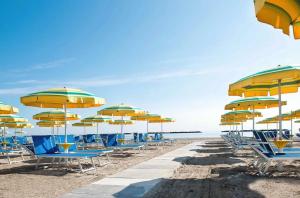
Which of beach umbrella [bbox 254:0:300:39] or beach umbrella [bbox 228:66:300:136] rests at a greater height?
beach umbrella [bbox 254:0:300:39]

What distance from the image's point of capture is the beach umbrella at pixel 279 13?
340 cm

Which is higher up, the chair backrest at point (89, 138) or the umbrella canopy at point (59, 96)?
the umbrella canopy at point (59, 96)

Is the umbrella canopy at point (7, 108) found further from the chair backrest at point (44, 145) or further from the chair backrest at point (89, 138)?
the chair backrest at point (89, 138)

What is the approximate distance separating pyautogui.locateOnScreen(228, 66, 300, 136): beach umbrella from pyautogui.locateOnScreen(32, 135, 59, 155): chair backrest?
5.22 metres

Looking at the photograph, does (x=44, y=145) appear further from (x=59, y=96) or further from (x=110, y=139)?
(x=110, y=139)

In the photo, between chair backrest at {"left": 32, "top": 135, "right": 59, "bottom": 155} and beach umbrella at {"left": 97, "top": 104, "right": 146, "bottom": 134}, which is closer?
chair backrest at {"left": 32, "top": 135, "right": 59, "bottom": 155}

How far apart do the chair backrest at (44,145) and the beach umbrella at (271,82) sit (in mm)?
5219

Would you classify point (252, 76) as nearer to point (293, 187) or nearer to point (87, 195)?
point (293, 187)

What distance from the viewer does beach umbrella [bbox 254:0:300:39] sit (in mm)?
3399

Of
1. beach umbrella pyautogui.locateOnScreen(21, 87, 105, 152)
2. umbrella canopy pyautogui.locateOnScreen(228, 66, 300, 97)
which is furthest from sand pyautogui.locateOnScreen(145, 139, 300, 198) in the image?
beach umbrella pyautogui.locateOnScreen(21, 87, 105, 152)

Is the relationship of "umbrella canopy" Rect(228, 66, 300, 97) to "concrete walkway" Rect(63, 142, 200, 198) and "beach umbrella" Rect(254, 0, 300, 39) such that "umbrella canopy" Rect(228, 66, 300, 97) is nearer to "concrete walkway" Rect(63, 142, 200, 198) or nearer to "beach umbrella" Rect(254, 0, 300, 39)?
"concrete walkway" Rect(63, 142, 200, 198)

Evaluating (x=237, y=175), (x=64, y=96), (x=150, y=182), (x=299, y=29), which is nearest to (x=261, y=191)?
(x=237, y=175)

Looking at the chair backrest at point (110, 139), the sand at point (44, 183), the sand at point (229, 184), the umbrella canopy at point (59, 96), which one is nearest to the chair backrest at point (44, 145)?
the sand at point (44, 183)

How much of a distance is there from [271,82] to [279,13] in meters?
5.90
